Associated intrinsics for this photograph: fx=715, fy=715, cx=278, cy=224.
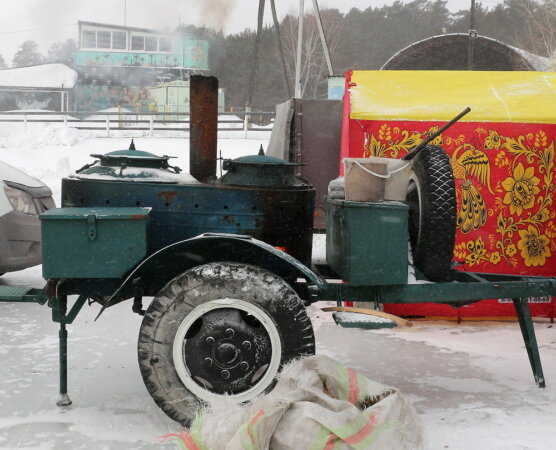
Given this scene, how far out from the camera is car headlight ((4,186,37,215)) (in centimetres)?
718

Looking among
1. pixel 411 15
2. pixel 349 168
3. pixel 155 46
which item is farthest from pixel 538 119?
pixel 411 15

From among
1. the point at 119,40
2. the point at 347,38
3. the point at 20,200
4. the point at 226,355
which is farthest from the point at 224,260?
the point at 347,38

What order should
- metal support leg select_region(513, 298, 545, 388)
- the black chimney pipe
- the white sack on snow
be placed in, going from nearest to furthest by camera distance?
the white sack on snow
metal support leg select_region(513, 298, 545, 388)
the black chimney pipe

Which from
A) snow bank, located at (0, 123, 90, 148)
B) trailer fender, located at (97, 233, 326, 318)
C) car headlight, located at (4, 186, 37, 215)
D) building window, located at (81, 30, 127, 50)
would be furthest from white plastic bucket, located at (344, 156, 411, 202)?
building window, located at (81, 30, 127, 50)

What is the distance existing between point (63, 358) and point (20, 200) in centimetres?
363

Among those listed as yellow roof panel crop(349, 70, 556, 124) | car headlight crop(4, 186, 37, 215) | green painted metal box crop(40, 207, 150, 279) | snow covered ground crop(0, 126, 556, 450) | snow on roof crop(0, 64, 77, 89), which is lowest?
snow covered ground crop(0, 126, 556, 450)

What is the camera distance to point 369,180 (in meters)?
4.17

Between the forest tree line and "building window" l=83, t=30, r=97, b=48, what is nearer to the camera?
the forest tree line

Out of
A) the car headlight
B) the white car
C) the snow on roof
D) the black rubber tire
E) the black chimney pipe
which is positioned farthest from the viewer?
the snow on roof

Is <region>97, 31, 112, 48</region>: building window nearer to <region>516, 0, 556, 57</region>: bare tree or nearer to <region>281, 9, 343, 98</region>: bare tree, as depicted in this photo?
<region>281, 9, 343, 98</region>: bare tree

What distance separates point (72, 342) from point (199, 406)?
238 cm

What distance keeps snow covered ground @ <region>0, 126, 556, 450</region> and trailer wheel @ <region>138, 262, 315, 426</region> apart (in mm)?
327

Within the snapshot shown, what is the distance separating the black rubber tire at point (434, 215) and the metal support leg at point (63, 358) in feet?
6.99

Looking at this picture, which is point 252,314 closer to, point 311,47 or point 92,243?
point 92,243
